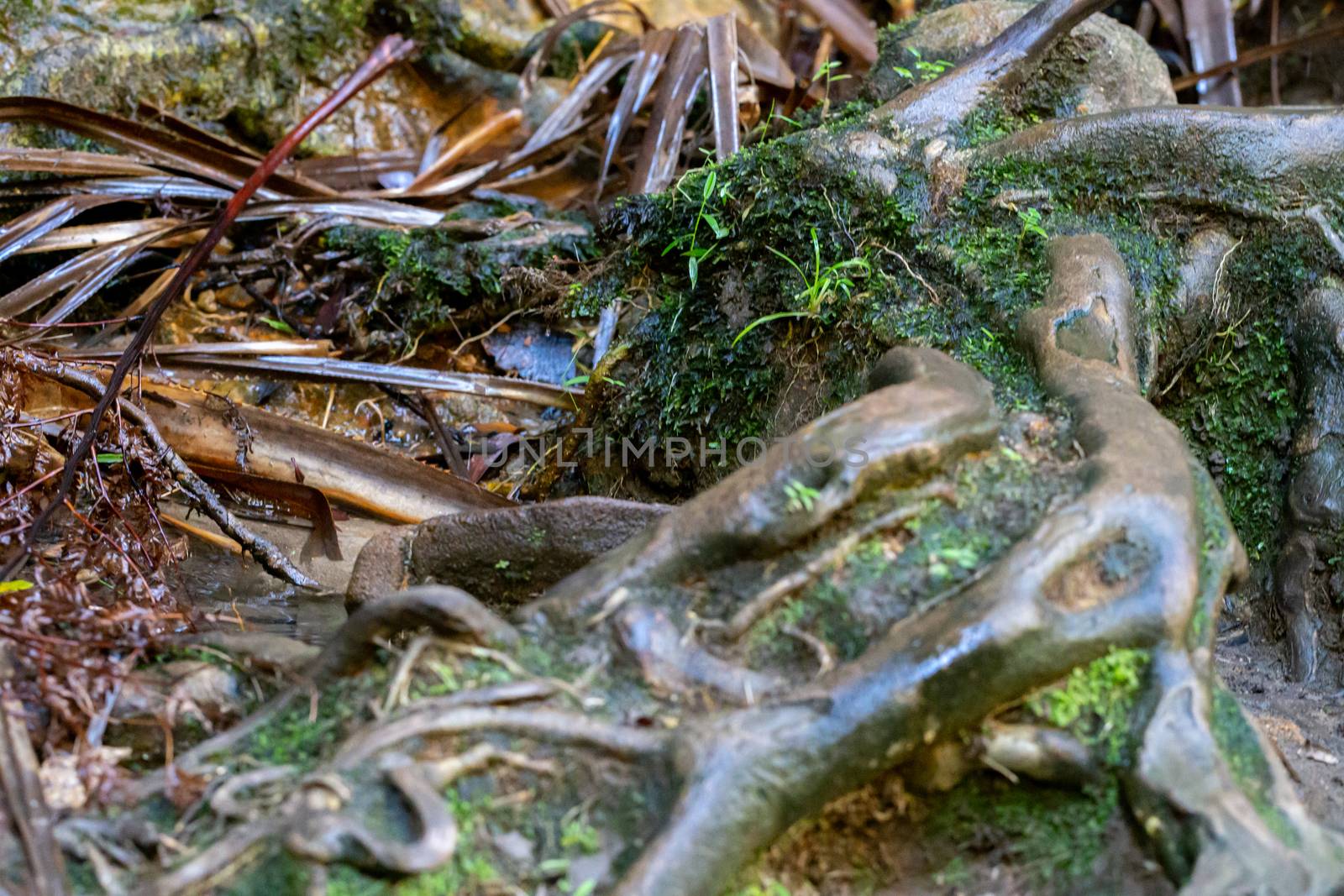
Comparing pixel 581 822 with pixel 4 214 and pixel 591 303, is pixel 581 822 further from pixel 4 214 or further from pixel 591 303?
pixel 4 214

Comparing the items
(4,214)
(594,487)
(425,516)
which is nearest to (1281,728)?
(594,487)

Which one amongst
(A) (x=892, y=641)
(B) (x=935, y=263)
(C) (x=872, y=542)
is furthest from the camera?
(B) (x=935, y=263)

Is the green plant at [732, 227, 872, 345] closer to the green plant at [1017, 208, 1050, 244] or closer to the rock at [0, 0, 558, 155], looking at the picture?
the green plant at [1017, 208, 1050, 244]

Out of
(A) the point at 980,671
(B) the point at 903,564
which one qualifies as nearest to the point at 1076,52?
(B) the point at 903,564

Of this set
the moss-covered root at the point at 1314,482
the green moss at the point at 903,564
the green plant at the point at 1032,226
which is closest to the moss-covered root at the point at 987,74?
the green plant at the point at 1032,226

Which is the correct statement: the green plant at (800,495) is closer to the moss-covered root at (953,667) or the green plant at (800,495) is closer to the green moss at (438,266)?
the moss-covered root at (953,667)

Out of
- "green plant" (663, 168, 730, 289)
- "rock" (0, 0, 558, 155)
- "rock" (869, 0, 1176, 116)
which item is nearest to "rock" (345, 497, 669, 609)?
"green plant" (663, 168, 730, 289)
